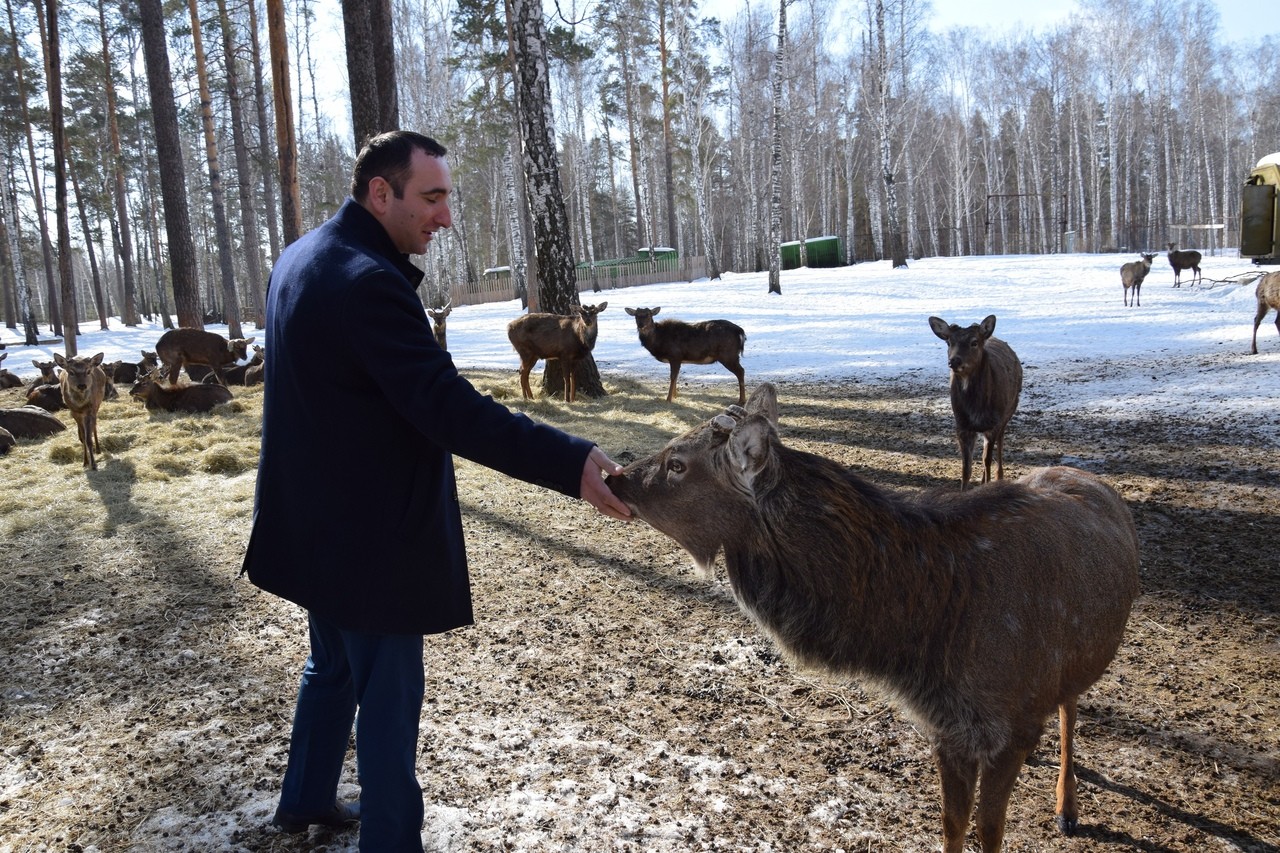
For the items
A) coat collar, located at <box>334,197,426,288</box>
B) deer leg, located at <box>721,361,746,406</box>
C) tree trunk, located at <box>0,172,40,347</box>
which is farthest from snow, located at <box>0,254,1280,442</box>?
coat collar, located at <box>334,197,426,288</box>

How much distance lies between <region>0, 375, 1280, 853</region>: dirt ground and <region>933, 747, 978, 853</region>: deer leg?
0.35 meters

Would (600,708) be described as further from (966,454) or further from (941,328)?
(941,328)

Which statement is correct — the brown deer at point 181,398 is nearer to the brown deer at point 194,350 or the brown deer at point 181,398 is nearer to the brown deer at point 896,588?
the brown deer at point 194,350

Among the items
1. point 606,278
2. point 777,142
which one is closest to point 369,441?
point 777,142

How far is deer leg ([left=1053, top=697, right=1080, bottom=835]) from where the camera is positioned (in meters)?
3.11

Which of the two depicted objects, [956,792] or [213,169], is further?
[213,169]

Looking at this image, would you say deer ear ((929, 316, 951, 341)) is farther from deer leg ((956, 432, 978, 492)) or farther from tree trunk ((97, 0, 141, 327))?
tree trunk ((97, 0, 141, 327))

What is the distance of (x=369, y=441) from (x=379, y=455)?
5 cm

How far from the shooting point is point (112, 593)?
5.66m

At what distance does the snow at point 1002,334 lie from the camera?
1055cm

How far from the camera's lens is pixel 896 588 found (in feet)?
8.87

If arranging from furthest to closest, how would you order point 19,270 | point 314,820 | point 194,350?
point 19,270, point 194,350, point 314,820

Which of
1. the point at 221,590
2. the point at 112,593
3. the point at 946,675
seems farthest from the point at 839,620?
the point at 112,593

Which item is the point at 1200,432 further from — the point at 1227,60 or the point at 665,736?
the point at 1227,60
